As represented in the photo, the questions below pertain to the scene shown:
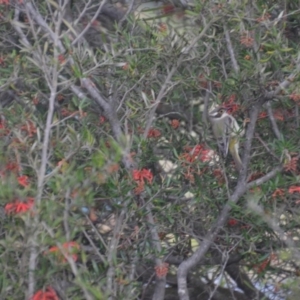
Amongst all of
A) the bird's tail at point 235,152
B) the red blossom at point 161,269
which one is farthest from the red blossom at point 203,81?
the red blossom at point 161,269

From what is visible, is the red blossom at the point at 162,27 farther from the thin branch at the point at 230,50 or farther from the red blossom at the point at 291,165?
the red blossom at the point at 291,165

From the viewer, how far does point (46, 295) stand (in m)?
4.04

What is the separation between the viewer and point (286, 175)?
16.0 ft

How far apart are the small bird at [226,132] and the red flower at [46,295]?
1356 millimetres

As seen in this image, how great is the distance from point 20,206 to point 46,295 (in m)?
0.44

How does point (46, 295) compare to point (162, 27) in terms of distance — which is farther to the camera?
point (162, 27)

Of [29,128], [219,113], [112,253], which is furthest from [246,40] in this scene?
[112,253]

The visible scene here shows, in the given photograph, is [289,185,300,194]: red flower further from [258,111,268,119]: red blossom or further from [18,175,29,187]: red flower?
[18,175,29,187]: red flower

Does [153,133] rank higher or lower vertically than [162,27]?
lower

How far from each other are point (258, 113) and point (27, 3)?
1386 millimetres

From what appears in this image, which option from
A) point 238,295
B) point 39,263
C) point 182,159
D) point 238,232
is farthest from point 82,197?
point 238,295

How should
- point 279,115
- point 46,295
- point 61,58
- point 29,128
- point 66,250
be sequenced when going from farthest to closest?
point 279,115, point 61,58, point 29,128, point 46,295, point 66,250

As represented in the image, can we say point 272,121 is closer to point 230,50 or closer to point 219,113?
point 219,113

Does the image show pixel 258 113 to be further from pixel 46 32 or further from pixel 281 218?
pixel 46 32
